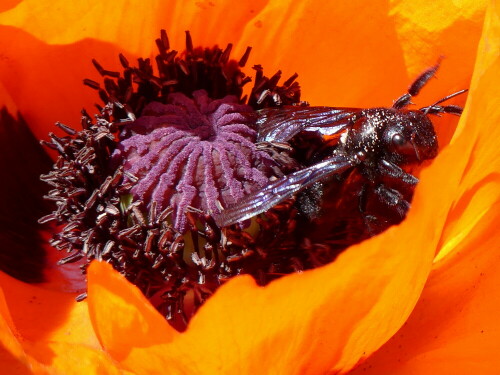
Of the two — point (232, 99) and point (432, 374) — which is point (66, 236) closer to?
point (232, 99)

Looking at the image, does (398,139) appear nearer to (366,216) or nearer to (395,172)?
(395,172)

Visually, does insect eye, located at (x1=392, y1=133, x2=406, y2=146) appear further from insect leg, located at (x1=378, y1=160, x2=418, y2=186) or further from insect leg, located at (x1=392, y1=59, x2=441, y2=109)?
insect leg, located at (x1=392, y1=59, x2=441, y2=109)

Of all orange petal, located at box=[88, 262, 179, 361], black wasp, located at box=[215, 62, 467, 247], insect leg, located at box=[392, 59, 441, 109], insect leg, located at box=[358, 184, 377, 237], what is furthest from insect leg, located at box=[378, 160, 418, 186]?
orange petal, located at box=[88, 262, 179, 361]

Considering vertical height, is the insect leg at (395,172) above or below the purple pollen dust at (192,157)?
above

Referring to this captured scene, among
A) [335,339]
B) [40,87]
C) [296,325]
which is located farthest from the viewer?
[40,87]

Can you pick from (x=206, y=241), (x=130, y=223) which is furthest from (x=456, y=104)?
(x=130, y=223)

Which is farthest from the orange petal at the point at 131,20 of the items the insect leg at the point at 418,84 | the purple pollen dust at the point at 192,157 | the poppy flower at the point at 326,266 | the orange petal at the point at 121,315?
the orange petal at the point at 121,315

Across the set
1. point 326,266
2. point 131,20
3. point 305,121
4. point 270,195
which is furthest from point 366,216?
point 131,20

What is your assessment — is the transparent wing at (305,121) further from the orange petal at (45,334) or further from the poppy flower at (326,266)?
the orange petal at (45,334)
